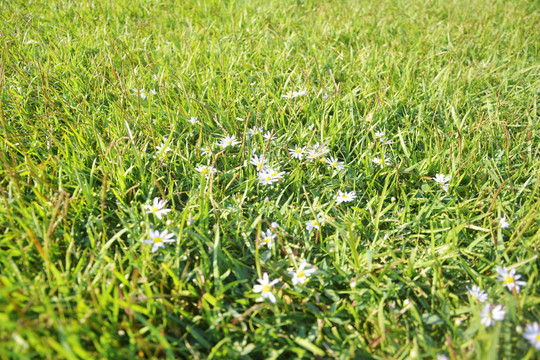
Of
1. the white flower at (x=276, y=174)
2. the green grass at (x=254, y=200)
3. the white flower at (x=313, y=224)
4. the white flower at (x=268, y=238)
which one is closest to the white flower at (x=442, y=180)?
the green grass at (x=254, y=200)

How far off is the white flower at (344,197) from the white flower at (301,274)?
1.33 feet

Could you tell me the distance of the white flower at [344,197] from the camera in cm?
162

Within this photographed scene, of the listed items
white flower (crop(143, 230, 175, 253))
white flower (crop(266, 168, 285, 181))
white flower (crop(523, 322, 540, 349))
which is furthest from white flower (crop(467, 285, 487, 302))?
white flower (crop(143, 230, 175, 253))

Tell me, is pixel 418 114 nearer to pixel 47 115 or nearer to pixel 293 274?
pixel 293 274

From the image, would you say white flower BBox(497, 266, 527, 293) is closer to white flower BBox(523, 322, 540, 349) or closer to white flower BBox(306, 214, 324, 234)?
white flower BBox(523, 322, 540, 349)

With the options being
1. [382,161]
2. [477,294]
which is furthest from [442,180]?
[477,294]

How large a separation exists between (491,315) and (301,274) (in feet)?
2.07

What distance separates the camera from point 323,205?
1579 mm

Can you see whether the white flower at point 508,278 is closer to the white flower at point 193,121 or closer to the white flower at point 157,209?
the white flower at point 157,209

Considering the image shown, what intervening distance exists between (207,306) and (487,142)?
1.76m

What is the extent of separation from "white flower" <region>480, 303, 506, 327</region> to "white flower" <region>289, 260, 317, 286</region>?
572 millimetres

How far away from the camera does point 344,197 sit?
1653 mm

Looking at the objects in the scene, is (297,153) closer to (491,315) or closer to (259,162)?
(259,162)

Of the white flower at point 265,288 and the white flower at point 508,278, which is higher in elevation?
the white flower at point 508,278
